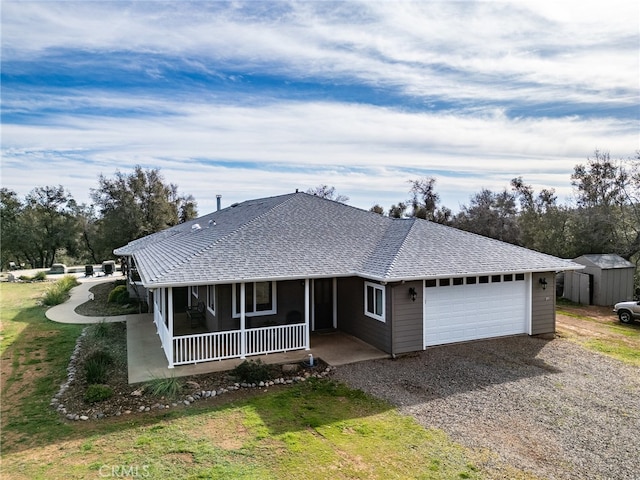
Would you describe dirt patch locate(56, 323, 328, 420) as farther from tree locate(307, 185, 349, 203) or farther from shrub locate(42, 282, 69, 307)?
tree locate(307, 185, 349, 203)

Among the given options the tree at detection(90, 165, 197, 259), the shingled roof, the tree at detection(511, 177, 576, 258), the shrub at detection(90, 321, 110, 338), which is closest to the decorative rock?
the shingled roof

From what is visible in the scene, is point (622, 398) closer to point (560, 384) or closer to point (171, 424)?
point (560, 384)

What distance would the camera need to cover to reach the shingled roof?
1137cm

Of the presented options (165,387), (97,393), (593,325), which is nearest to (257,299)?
(165,387)

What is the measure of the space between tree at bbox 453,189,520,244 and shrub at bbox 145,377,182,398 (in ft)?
84.8

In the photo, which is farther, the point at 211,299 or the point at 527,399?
the point at 211,299

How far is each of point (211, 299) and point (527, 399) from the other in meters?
9.67

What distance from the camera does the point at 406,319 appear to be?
11.8 m

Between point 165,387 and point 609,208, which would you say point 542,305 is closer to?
point 165,387

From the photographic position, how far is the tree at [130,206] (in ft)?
122

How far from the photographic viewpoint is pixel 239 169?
116ft

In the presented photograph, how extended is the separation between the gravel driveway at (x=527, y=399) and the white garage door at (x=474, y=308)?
471mm

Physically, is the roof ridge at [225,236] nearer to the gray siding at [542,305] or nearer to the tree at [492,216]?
the gray siding at [542,305]

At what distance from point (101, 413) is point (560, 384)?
9964 millimetres
